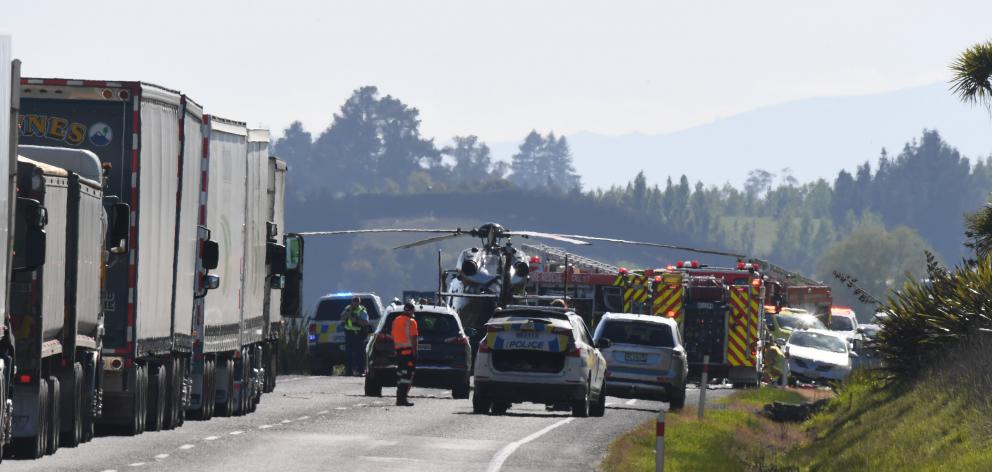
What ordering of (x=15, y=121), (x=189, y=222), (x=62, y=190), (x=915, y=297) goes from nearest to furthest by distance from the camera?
(x=15, y=121) → (x=62, y=190) → (x=189, y=222) → (x=915, y=297)

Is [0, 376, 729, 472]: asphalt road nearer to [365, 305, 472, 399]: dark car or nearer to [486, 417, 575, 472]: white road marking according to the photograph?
[486, 417, 575, 472]: white road marking

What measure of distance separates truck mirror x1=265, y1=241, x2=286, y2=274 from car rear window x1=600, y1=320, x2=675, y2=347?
16.4 ft

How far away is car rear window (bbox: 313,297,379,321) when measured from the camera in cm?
4512

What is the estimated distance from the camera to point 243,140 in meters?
26.6

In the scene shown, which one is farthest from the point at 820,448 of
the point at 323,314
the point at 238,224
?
the point at 323,314

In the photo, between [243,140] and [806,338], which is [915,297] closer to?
[243,140]

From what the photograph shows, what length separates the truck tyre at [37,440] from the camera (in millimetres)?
17984

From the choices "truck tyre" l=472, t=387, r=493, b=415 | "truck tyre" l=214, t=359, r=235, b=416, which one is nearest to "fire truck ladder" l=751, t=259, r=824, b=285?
"truck tyre" l=472, t=387, r=493, b=415

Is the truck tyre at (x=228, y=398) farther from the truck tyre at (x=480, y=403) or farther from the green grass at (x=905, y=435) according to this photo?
the green grass at (x=905, y=435)

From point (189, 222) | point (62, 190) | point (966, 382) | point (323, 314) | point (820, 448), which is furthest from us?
point (323, 314)

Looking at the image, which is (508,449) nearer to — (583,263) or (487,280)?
(487,280)

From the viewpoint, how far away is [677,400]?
32.3 m

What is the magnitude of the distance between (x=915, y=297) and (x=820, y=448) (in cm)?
344

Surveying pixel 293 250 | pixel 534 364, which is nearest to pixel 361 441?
pixel 534 364
